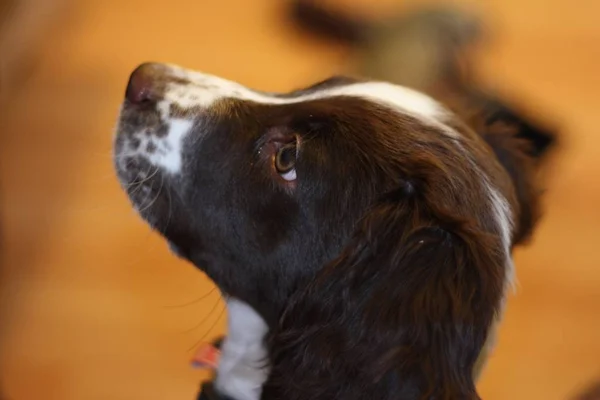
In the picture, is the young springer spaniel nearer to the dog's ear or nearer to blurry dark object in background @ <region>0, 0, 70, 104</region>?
the dog's ear

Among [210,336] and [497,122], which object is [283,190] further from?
[210,336]

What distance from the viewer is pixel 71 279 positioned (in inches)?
Answer: 87.7

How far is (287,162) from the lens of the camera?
1192 millimetres

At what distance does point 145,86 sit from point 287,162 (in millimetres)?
305

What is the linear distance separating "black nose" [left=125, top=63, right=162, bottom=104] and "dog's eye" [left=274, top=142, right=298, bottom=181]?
249 mm

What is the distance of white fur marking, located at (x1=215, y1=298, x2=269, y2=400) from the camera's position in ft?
4.35

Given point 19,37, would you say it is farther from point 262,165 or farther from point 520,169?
point 520,169

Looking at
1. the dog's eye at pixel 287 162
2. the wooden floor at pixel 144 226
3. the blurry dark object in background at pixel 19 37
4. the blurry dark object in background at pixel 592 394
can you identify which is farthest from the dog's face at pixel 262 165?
the blurry dark object in background at pixel 19 37

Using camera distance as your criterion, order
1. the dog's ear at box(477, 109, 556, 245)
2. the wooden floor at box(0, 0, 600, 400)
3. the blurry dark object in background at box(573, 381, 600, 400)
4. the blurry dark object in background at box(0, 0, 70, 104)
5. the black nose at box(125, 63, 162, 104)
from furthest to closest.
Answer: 1. the blurry dark object in background at box(0, 0, 70, 104)
2. the wooden floor at box(0, 0, 600, 400)
3. the blurry dark object in background at box(573, 381, 600, 400)
4. the dog's ear at box(477, 109, 556, 245)
5. the black nose at box(125, 63, 162, 104)

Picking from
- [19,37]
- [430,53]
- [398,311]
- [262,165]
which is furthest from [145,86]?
[19,37]

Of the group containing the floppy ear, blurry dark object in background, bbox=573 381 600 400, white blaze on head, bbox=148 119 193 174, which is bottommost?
blurry dark object in background, bbox=573 381 600 400

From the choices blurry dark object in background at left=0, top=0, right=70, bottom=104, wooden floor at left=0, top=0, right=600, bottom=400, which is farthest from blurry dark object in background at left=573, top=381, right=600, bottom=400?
blurry dark object in background at left=0, top=0, right=70, bottom=104

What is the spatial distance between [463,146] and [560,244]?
4.35ft

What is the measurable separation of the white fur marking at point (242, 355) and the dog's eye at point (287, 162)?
0.25 metres
